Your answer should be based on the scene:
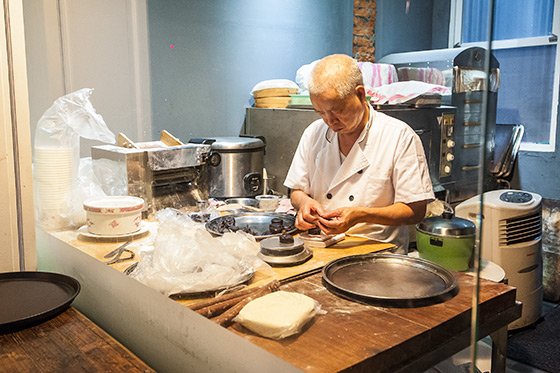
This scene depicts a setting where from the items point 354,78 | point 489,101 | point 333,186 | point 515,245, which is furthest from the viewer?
point 333,186

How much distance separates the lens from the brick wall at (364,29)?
3.79m

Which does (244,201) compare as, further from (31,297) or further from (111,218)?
(31,297)

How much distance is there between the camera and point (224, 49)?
3.26 meters

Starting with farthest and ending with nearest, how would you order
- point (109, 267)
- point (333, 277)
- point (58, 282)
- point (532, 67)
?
point (58, 282) < point (109, 267) < point (333, 277) < point (532, 67)

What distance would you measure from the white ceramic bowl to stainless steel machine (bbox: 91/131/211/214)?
0.31 metres

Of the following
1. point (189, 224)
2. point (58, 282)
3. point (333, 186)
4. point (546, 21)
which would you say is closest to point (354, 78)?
point (333, 186)

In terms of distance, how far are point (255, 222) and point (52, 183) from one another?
0.83m

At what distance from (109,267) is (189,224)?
18.7 inches

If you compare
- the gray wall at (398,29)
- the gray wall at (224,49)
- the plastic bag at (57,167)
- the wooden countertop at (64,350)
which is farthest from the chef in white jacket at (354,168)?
the gray wall at (224,49)

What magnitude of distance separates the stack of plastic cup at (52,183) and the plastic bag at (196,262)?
65 cm

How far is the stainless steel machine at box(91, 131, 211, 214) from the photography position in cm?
223

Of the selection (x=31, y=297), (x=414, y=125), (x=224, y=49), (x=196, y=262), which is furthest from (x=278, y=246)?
(x=224, y=49)

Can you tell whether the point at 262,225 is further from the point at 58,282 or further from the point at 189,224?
the point at 58,282

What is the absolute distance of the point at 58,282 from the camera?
65.4 inches
